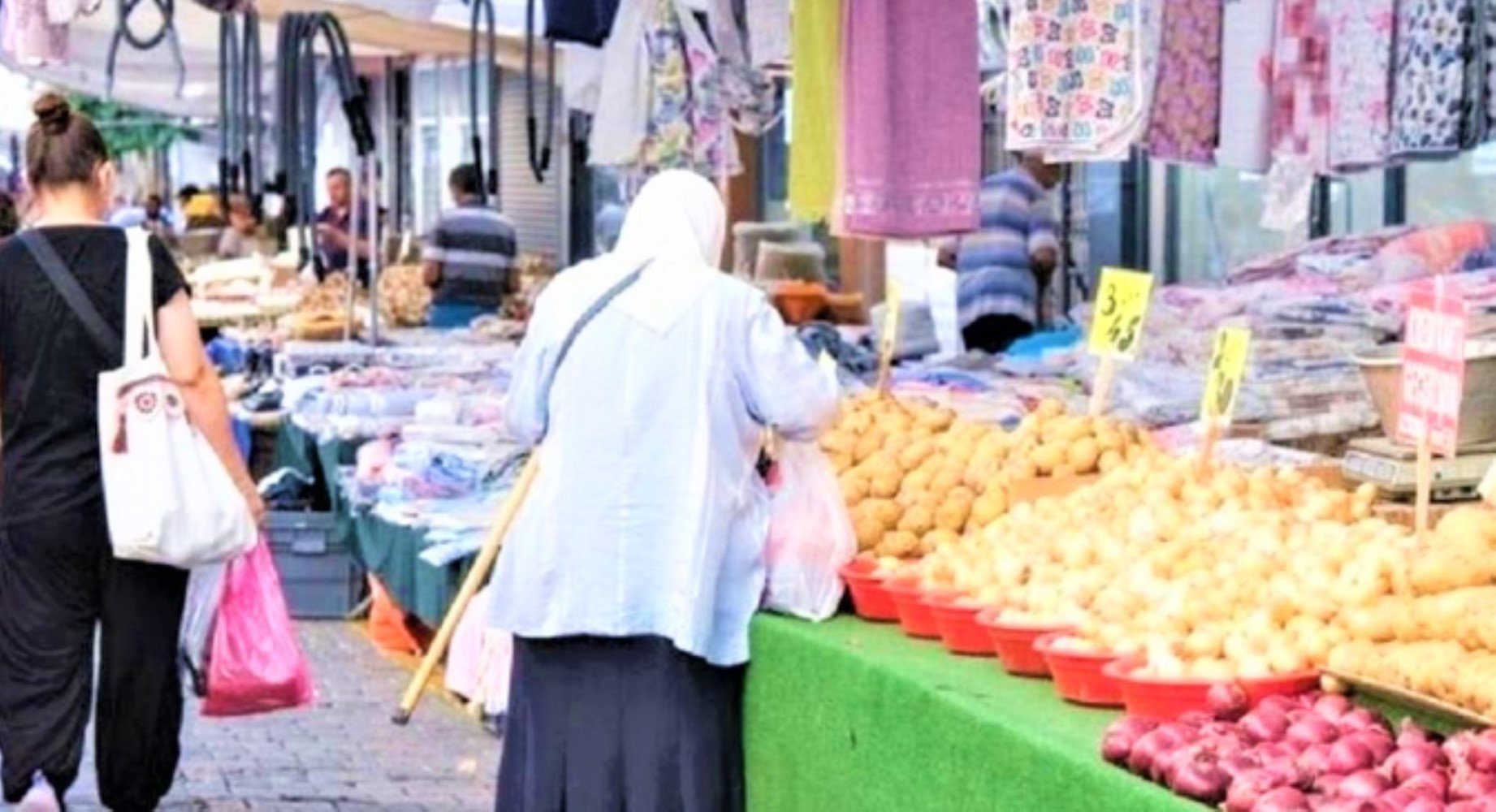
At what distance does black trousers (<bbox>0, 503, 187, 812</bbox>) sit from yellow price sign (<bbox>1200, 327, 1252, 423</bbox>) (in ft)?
8.20

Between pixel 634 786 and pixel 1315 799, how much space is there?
2517mm

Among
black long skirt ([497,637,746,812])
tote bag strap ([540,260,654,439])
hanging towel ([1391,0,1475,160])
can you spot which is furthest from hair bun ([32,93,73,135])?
hanging towel ([1391,0,1475,160])

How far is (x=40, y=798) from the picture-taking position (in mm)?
7715

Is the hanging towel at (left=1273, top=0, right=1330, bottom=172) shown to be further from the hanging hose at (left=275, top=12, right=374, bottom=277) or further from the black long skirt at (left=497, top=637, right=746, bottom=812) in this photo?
the hanging hose at (left=275, top=12, right=374, bottom=277)

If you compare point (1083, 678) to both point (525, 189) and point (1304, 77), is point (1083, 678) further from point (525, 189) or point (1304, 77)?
point (525, 189)

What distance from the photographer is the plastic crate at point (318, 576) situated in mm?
13617

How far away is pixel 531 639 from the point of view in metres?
6.87

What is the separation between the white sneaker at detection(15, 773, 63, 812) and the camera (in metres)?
7.70

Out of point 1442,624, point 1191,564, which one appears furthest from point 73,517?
point 1442,624

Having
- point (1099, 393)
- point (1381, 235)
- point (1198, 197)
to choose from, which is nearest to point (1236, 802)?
point (1099, 393)

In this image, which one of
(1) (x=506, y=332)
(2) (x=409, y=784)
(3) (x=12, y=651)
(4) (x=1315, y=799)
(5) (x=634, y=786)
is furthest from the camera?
(1) (x=506, y=332)

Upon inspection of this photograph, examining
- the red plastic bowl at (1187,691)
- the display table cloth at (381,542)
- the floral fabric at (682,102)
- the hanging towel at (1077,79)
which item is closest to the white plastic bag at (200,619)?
the hanging towel at (1077,79)

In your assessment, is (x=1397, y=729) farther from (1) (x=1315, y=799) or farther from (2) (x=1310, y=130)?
(2) (x=1310, y=130)

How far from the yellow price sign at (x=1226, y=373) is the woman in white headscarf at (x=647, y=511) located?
0.80 meters
